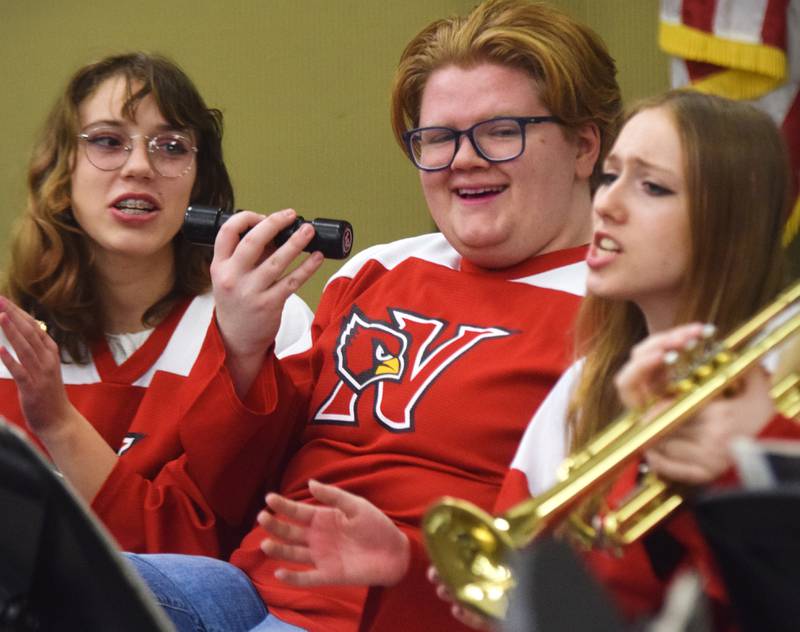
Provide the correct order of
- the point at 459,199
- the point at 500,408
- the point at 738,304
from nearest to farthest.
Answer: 1. the point at 738,304
2. the point at 500,408
3. the point at 459,199

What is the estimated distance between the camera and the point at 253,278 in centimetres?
134

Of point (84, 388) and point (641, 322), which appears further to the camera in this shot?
point (84, 388)

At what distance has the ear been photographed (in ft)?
4.53

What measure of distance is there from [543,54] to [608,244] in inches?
16.0

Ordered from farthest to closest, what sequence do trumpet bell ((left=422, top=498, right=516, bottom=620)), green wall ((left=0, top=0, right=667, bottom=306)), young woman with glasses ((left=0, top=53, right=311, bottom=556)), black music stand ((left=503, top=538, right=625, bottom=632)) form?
green wall ((left=0, top=0, right=667, bottom=306))
young woman with glasses ((left=0, top=53, right=311, bottom=556))
trumpet bell ((left=422, top=498, right=516, bottom=620))
black music stand ((left=503, top=538, right=625, bottom=632))

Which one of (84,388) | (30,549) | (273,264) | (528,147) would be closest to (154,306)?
(84,388)

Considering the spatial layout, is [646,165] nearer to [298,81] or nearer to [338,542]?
[338,542]

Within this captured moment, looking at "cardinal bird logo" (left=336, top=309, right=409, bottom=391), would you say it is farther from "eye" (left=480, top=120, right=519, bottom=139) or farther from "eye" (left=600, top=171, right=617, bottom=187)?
"eye" (left=600, top=171, right=617, bottom=187)

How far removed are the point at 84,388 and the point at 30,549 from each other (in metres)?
0.75

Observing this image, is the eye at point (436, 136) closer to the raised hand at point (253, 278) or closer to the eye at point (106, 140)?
the raised hand at point (253, 278)

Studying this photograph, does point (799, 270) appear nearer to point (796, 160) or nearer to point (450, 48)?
point (796, 160)

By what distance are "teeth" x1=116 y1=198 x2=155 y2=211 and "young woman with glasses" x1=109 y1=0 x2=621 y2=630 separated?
1.14ft

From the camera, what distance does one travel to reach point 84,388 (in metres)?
1.61

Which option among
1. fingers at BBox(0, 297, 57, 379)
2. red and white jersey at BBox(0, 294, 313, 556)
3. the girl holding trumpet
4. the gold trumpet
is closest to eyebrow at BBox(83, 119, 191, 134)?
red and white jersey at BBox(0, 294, 313, 556)
